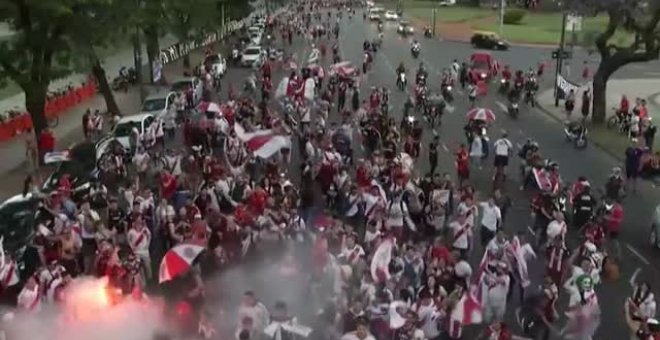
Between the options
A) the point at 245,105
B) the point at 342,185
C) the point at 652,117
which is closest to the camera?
the point at 342,185

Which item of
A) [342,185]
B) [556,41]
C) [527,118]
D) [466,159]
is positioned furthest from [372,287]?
[556,41]

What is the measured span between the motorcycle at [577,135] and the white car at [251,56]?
29133 mm

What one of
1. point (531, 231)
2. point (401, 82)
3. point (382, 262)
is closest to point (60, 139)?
point (401, 82)

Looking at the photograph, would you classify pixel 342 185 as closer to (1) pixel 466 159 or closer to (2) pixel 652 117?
(1) pixel 466 159

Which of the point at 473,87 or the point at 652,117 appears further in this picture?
the point at 473,87

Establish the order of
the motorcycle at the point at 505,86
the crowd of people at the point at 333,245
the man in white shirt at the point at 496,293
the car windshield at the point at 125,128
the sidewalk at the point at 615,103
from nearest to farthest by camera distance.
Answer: the crowd of people at the point at 333,245
the man in white shirt at the point at 496,293
the car windshield at the point at 125,128
the sidewalk at the point at 615,103
the motorcycle at the point at 505,86

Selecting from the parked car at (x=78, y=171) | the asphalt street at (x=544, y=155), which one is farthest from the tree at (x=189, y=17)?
the parked car at (x=78, y=171)

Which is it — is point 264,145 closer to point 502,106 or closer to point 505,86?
point 502,106

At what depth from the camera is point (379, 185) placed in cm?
2025

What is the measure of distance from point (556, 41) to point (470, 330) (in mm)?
67556

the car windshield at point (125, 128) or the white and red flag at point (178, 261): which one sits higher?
the white and red flag at point (178, 261)

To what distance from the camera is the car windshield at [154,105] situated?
3599 cm

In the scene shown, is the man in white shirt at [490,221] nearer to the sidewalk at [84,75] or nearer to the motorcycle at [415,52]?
the sidewalk at [84,75]

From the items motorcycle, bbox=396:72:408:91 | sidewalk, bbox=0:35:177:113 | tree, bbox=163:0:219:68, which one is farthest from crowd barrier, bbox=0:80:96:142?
motorcycle, bbox=396:72:408:91
